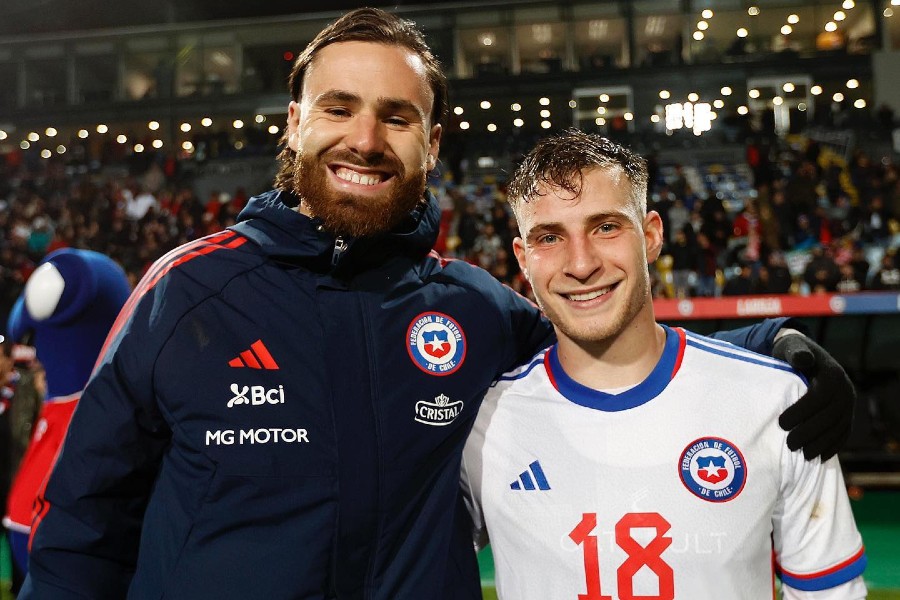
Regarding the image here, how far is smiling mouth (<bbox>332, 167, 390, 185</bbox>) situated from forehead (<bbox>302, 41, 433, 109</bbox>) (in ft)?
0.54

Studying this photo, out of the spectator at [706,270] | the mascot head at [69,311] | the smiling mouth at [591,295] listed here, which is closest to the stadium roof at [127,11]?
the spectator at [706,270]

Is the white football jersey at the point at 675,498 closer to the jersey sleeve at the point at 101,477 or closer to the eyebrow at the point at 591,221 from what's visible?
the eyebrow at the point at 591,221

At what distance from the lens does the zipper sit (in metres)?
1.63

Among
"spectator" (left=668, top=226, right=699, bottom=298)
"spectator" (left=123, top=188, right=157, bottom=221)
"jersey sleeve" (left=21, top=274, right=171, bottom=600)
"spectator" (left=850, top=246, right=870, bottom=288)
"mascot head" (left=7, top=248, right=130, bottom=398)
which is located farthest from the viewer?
"spectator" (left=123, top=188, right=157, bottom=221)

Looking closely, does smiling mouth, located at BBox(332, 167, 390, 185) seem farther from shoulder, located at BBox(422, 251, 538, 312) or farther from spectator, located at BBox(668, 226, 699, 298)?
spectator, located at BBox(668, 226, 699, 298)

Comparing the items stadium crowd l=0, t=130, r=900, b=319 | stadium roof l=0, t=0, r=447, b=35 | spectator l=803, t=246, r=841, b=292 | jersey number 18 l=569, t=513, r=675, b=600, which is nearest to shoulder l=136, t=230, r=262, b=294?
jersey number 18 l=569, t=513, r=675, b=600

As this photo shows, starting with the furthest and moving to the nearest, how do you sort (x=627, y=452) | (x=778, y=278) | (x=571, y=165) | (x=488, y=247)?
(x=488, y=247) < (x=778, y=278) < (x=571, y=165) < (x=627, y=452)

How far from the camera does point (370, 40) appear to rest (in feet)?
5.71

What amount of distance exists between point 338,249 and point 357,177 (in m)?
0.16

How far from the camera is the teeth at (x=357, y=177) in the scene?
168cm

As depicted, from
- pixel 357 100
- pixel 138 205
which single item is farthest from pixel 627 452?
pixel 138 205

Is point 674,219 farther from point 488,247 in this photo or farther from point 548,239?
point 548,239

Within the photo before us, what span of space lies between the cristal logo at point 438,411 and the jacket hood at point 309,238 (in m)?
0.31

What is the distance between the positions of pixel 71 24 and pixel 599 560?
2644 cm
